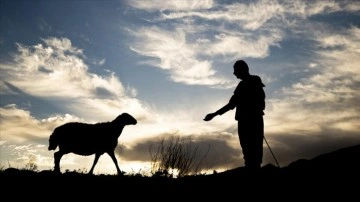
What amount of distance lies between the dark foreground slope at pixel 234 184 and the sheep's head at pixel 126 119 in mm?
5338

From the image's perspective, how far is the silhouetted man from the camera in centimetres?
→ 723

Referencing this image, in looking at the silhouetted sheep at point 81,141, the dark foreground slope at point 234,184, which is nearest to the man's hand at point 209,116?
the dark foreground slope at point 234,184

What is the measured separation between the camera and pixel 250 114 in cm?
725

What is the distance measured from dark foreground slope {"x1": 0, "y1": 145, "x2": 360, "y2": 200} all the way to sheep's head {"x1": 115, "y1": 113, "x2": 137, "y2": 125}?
5.34 m

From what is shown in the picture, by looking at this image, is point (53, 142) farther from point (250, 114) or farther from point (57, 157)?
point (250, 114)

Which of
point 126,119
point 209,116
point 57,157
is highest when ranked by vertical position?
point 126,119

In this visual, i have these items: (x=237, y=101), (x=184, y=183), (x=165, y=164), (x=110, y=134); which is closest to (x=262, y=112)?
(x=237, y=101)

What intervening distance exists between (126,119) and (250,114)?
7.79 meters

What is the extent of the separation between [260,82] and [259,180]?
1.97m

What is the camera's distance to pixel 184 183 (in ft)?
27.0

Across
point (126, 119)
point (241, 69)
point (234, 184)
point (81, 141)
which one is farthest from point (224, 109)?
point (81, 141)

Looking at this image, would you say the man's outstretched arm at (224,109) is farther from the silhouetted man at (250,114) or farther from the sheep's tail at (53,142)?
the sheep's tail at (53,142)

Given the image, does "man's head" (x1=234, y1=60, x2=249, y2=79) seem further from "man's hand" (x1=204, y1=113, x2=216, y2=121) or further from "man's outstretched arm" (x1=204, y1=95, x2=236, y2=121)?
"man's hand" (x1=204, y1=113, x2=216, y2=121)

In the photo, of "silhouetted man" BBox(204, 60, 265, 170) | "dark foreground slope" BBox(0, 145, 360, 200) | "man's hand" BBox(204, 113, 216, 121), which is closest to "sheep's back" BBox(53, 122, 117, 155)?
"dark foreground slope" BBox(0, 145, 360, 200)
